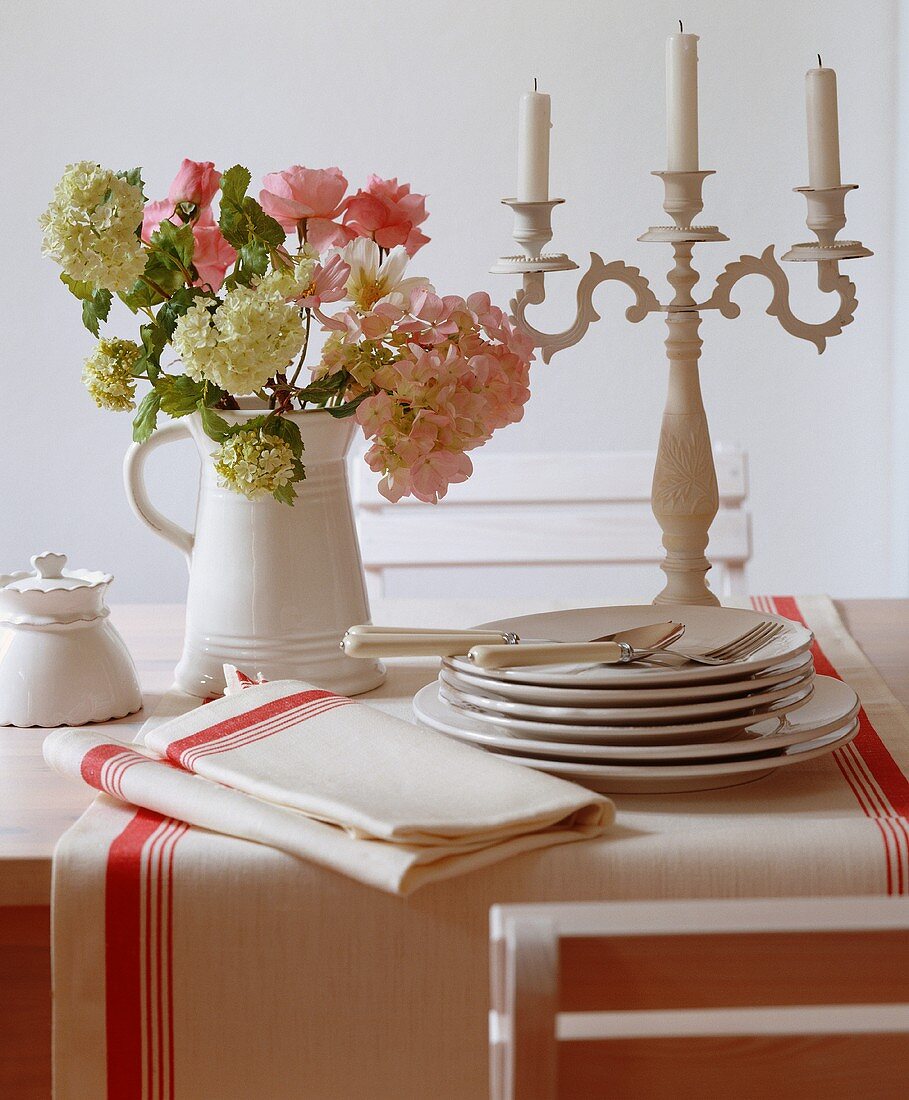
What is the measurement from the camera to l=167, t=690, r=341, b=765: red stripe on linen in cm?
81

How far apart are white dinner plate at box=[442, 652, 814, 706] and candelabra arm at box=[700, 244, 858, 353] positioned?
0.41 m

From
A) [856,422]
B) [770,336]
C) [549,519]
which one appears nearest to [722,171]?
[770,336]

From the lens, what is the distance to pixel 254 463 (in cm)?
89

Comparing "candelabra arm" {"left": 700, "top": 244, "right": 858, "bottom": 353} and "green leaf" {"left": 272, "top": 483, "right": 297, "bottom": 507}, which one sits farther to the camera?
"candelabra arm" {"left": 700, "top": 244, "right": 858, "bottom": 353}

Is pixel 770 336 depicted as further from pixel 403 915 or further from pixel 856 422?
pixel 403 915

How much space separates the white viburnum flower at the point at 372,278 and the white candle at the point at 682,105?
282mm

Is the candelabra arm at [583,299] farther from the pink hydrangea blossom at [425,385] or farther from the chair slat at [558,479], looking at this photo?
the chair slat at [558,479]

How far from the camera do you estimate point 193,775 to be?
31.3 inches

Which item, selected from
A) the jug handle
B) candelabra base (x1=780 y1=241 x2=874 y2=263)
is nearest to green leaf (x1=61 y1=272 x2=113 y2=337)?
the jug handle

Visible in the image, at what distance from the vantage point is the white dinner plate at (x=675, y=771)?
0.76 meters

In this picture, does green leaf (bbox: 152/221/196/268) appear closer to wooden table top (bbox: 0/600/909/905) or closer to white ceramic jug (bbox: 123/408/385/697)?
white ceramic jug (bbox: 123/408/385/697)

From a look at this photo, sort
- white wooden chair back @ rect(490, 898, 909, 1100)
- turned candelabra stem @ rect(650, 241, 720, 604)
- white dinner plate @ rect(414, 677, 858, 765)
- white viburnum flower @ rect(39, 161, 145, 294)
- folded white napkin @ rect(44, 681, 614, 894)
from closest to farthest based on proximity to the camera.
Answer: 1. white wooden chair back @ rect(490, 898, 909, 1100)
2. folded white napkin @ rect(44, 681, 614, 894)
3. white dinner plate @ rect(414, 677, 858, 765)
4. white viburnum flower @ rect(39, 161, 145, 294)
5. turned candelabra stem @ rect(650, 241, 720, 604)

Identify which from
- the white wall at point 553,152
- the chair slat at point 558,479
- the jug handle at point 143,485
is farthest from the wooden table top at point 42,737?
the white wall at point 553,152

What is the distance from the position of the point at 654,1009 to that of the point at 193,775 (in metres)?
0.43
